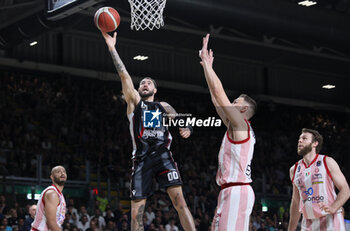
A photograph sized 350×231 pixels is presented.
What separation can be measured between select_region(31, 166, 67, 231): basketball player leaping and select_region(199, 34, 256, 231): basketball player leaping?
2.97m

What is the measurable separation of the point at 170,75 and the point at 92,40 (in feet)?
13.1

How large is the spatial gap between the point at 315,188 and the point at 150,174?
213 centimetres

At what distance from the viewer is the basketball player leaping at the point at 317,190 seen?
7582 mm

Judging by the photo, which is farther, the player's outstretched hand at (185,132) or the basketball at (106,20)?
the basketball at (106,20)

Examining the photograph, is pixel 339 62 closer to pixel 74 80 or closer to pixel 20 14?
pixel 74 80

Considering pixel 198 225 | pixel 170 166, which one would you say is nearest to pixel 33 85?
pixel 198 225

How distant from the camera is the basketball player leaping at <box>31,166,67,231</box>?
8.46 meters

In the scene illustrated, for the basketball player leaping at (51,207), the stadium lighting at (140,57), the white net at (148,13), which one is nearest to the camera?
the basketball player leaping at (51,207)

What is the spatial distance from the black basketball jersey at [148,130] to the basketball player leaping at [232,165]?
1328 millimetres

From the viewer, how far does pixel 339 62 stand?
2797 centimetres

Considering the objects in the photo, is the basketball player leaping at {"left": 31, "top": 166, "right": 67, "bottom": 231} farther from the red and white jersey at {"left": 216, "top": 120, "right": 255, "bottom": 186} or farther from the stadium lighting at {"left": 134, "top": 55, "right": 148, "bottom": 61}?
the stadium lighting at {"left": 134, "top": 55, "right": 148, "bottom": 61}

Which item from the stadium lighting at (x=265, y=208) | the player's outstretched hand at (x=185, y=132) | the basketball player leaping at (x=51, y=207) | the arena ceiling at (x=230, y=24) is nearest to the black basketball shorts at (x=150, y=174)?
the player's outstretched hand at (x=185, y=132)

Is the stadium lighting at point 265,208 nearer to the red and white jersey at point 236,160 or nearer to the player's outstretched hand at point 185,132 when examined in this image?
the player's outstretched hand at point 185,132

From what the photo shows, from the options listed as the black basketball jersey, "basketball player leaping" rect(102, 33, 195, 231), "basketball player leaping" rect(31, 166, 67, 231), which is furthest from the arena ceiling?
the black basketball jersey
